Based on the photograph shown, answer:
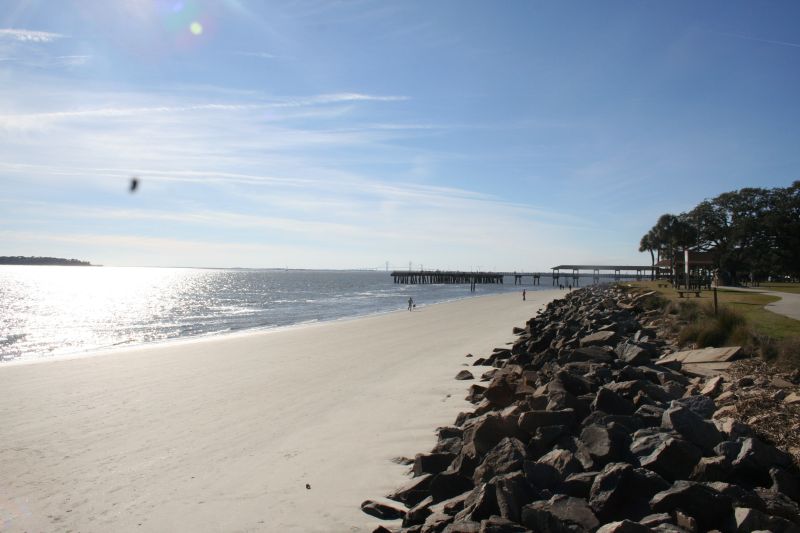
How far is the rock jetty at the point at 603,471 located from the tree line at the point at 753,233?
50.8 metres

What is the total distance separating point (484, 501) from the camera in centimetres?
444

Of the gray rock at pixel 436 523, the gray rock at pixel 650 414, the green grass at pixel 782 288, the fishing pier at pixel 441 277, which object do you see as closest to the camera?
the gray rock at pixel 436 523

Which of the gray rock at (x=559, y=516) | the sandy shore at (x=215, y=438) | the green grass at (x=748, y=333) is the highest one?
the green grass at (x=748, y=333)

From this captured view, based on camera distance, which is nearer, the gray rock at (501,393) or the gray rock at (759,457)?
the gray rock at (759,457)

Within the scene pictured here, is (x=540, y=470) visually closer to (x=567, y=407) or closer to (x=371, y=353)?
(x=567, y=407)

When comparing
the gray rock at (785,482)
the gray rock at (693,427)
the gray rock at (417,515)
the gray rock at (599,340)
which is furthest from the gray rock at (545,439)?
the gray rock at (599,340)

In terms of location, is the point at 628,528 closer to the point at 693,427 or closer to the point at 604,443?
the point at 604,443

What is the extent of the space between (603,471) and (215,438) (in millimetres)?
6226

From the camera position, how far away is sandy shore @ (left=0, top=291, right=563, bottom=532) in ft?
19.1

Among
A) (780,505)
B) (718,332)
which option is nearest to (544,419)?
(780,505)

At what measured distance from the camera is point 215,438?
28.0 ft

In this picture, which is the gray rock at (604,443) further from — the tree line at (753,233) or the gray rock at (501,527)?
the tree line at (753,233)

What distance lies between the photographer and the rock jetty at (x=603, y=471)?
399 cm

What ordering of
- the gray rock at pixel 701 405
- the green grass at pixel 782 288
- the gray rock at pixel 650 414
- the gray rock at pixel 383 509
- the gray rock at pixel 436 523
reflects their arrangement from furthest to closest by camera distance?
the green grass at pixel 782 288, the gray rock at pixel 701 405, the gray rock at pixel 650 414, the gray rock at pixel 383 509, the gray rock at pixel 436 523
